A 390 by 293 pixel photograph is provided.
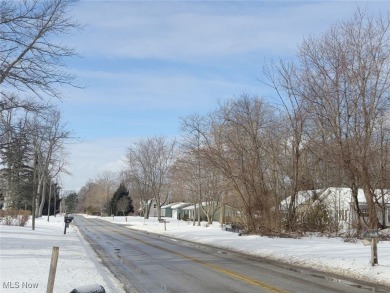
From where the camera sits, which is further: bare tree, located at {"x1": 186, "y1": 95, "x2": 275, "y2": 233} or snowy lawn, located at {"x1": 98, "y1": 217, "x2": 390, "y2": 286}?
bare tree, located at {"x1": 186, "y1": 95, "x2": 275, "y2": 233}

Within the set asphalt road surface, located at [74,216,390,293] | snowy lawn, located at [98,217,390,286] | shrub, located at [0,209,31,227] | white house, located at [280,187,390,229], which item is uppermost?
white house, located at [280,187,390,229]

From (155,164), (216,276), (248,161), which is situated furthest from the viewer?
(155,164)

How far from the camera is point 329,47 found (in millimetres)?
29094

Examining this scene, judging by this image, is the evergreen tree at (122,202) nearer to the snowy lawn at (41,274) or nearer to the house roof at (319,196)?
the house roof at (319,196)

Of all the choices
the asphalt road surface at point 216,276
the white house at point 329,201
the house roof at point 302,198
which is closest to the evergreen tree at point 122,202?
the white house at point 329,201

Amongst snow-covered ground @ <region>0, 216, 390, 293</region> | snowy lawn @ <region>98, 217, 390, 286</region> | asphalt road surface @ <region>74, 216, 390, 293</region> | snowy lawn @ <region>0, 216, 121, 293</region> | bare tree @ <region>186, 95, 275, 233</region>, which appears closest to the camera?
snowy lawn @ <region>0, 216, 121, 293</region>

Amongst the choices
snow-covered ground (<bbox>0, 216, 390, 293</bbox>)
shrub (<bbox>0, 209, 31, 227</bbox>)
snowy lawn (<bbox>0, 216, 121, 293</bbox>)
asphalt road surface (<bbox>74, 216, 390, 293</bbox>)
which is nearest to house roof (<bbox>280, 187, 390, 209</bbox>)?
snow-covered ground (<bbox>0, 216, 390, 293</bbox>)

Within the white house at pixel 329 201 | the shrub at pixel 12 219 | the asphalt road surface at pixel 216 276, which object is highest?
the white house at pixel 329 201

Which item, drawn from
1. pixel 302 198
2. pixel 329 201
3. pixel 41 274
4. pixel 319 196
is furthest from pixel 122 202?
pixel 41 274

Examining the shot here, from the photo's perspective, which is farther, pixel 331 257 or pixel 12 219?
pixel 12 219

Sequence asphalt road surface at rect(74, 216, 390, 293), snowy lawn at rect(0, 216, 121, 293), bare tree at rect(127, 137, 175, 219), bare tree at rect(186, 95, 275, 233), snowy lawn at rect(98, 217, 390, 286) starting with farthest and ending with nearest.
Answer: bare tree at rect(127, 137, 175, 219), bare tree at rect(186, 95, 275, 233), snowy lawn at rect(98, 217, 390, 286), asphalt road surface at rect(74, 216, 390, 293), snowy lawn at rect(0, 216, 121, 293)

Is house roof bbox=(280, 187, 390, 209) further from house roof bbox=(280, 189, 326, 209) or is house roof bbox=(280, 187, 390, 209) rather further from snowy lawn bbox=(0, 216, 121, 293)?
snowy lawn bbox=(0, 216, 121, 293)

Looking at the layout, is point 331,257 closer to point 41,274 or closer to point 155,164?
point 41,274

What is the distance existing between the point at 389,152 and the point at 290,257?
41.2 feet
